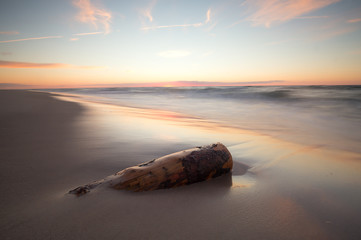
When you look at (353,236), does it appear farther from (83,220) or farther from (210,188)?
(83,220)

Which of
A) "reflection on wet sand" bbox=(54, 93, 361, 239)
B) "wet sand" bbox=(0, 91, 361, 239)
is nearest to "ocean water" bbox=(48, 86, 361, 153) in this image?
"reflection on wet sand" bbox=(54, 93, 361, 239)

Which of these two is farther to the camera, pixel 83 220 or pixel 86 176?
pixel 86 176

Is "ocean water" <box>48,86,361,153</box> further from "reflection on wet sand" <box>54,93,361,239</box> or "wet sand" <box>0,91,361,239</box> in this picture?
"wet sand" <box>0,91,361,239</box>

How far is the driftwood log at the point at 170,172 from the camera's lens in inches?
58.1

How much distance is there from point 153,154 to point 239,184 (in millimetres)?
1107

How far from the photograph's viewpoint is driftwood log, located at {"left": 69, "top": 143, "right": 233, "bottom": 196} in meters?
1.48

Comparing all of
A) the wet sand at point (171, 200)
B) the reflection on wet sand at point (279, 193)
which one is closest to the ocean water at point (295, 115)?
the reflection on wet sand at point (279, 193)

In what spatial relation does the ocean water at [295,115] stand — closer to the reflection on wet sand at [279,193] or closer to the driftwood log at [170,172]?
the reflection on wet sand at [279,193]

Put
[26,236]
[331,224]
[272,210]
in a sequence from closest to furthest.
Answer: [26,236] < [331,224] < [272,210]

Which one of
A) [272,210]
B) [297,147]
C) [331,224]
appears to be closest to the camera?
[331,224]

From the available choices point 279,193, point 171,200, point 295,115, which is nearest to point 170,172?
point 171,200

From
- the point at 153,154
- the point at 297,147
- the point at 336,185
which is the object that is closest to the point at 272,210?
the point at 336,185

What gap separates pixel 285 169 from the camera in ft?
7.08

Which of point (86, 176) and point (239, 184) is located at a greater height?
point (86, 176)
